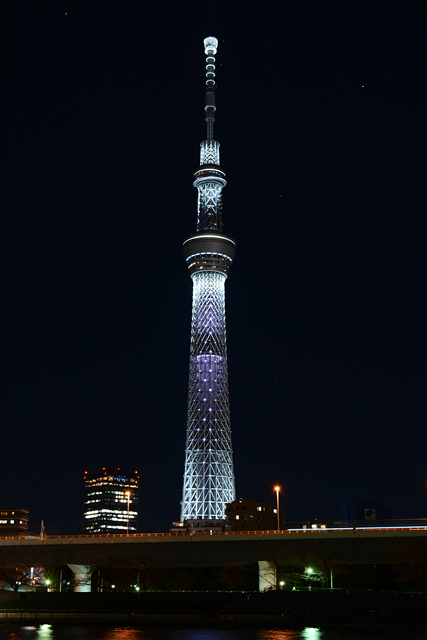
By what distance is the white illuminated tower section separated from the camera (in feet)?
454

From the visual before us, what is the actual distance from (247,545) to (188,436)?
6737cm

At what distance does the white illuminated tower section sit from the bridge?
184ft

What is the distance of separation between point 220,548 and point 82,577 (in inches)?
701

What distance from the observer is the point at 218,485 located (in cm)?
13800

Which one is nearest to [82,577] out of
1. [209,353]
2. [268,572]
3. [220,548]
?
[220,548]

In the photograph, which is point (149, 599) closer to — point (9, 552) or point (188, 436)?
point (9, 552)

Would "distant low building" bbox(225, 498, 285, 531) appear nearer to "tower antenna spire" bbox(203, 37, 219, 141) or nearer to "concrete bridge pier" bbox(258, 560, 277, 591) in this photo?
"concrete bridge pier" bbox(258, 560, 277, 591)

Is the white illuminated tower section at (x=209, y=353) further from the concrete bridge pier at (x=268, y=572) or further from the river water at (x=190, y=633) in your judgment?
the river water at (x=190, y=633)

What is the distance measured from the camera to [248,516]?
470 feet

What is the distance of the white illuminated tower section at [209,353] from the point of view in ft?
454

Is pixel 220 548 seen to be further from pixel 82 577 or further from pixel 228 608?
pixel 82 577

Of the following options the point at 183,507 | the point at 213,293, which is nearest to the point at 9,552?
the point at 183,507

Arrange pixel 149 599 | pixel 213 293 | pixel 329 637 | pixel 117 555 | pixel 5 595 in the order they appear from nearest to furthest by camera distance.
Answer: pixel 329 637 < pixel 149 599 < pixel 5 595 < pixel 117 555 < pixel 213 293

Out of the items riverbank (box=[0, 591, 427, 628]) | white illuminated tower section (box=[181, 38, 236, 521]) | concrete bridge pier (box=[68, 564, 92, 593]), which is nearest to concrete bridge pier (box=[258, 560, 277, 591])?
riverbank (box=[0, 591, 427, 628])
